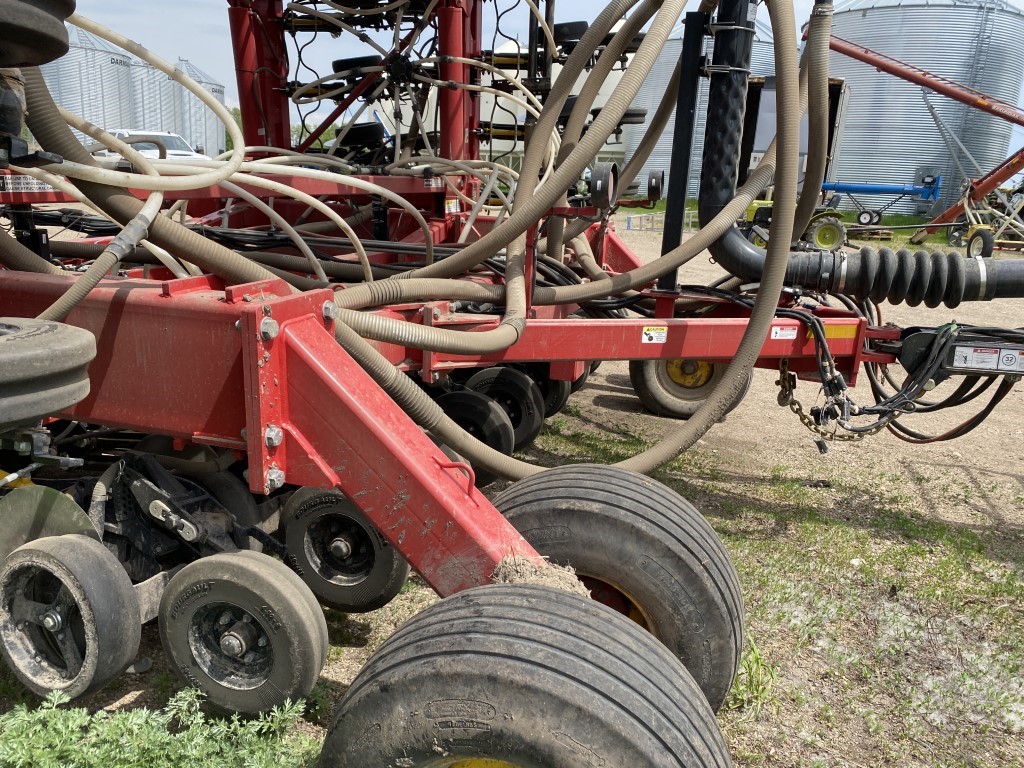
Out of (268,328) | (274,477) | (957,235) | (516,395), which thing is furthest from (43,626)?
(957,235)

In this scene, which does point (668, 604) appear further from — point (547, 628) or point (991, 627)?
point (991, 627)

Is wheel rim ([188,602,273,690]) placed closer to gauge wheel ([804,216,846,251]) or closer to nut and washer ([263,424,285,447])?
nut and washer ([263,424,285,447])

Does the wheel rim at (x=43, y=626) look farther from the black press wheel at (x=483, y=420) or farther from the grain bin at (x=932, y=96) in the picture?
the grain bin at (x=932, y=96)

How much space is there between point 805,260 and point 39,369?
2.67m

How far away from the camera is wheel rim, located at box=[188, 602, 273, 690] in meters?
1.96

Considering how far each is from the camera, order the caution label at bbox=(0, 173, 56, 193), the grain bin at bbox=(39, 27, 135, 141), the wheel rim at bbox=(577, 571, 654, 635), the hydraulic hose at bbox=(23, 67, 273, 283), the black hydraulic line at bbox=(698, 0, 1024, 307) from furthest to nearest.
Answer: the grain bin at bbox=(39, 27, 135, 141), the caution label at bbox=(0, 173, 56, 193), the black hydraulic line at bbox=(698, 0, 1024, 307), the wheel rim at bbox=(577, 571, 654, 635), the hydraulic hose at bbox=(23, 67, 273, 283)

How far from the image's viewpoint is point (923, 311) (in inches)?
369

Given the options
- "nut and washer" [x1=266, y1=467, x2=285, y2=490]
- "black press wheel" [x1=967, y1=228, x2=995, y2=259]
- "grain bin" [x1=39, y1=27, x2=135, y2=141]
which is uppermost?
"grain bin" [x1=39, y1=27, x2=135, y2=141]

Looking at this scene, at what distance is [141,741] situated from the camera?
182 cm

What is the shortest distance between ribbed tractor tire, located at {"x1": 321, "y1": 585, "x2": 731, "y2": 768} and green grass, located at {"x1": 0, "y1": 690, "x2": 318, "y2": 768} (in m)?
0.44

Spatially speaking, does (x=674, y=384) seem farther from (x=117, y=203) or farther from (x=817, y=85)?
(x=117, y=203)

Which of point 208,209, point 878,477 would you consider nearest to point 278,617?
point 878,477

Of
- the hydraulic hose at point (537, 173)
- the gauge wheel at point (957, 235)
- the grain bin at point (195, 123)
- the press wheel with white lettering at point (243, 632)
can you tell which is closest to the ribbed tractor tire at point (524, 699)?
the press wheel with white lettering at point (243, 632)

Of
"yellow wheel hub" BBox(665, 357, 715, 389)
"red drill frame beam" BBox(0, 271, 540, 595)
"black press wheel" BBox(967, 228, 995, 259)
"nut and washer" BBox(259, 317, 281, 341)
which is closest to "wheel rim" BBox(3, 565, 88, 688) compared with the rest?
"red drill frame beam" BBox(0, 271, 540, 595)
